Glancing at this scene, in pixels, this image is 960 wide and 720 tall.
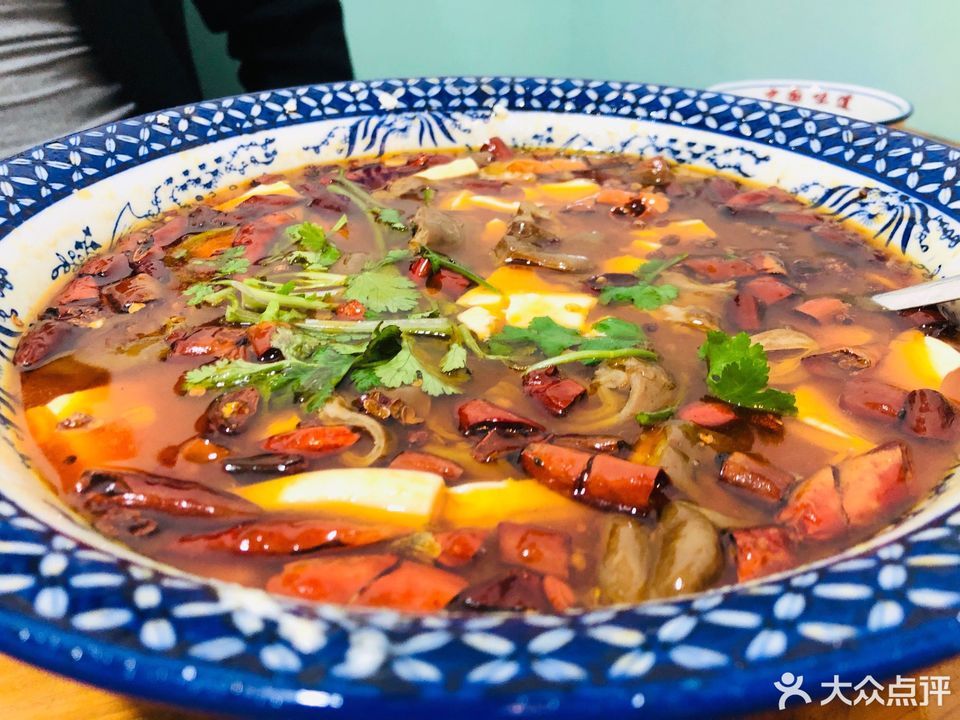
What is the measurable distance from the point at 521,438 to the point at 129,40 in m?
3.36

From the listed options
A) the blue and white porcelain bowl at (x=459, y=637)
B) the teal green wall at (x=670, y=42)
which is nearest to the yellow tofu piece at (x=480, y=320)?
the blue and white porcelain bowl at (x=459, y=637)

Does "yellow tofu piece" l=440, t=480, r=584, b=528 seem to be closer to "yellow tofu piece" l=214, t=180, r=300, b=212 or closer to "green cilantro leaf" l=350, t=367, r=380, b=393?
"green cilantro leaf" l=350, t=367, r=380, b=393

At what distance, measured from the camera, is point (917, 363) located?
67.1 inches

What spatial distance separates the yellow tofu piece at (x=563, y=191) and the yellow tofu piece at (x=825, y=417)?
1312mm

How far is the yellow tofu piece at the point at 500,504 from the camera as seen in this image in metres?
1.29

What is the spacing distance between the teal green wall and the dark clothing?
70 cm

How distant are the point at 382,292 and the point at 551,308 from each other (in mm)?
456

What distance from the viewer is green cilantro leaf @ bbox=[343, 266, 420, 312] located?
192 centimetres

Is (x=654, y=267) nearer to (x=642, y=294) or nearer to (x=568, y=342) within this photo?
(x=642, y=294)

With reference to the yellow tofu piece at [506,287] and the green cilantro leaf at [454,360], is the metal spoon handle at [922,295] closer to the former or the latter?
the yellow tofu piece at [506,287]

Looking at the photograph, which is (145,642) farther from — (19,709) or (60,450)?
(60,450)

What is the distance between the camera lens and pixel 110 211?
231cm

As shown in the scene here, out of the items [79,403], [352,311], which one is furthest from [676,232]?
[79,403]

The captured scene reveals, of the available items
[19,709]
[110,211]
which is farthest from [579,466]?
[110,211]
